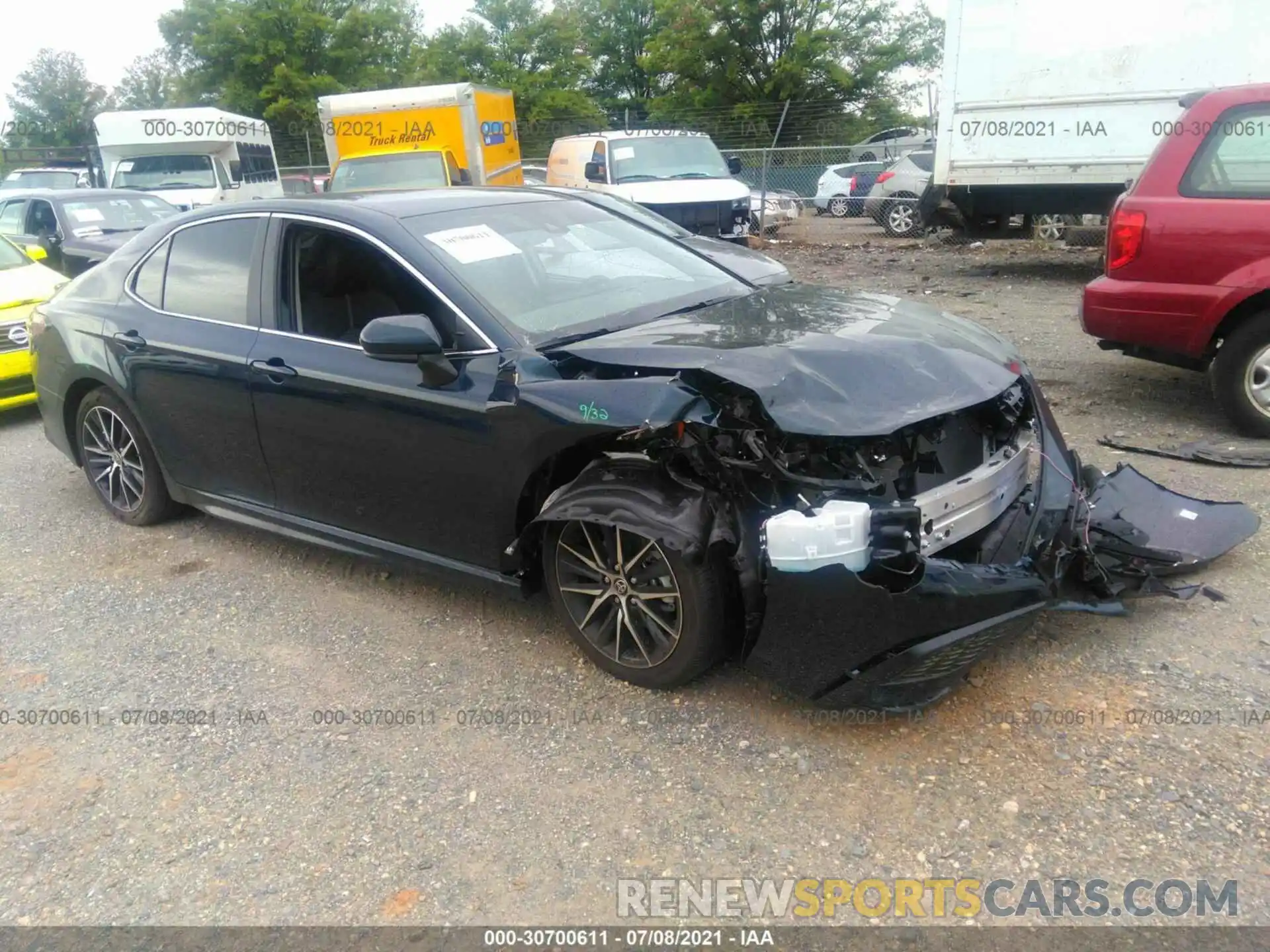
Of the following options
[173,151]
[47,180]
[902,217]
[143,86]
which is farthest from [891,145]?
[143,86]

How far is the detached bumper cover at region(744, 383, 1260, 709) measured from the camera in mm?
2707

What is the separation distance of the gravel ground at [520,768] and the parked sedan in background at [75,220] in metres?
7.74

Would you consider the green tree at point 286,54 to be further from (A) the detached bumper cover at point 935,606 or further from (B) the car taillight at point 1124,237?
(A) the detached bumper cover at point 935,606

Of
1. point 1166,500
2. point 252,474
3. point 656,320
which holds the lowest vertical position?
point 1166,500

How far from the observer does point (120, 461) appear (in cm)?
505

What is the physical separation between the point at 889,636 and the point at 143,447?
12.5 ft

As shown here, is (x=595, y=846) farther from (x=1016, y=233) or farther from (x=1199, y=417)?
(x=1016, y=233)

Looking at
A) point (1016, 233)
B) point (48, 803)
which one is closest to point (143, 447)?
point (48, 803)

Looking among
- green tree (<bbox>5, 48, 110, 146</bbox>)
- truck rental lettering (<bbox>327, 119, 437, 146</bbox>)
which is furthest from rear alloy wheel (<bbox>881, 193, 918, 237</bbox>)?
green tree (<bbox>5, 48, 110, 146</bbox>)

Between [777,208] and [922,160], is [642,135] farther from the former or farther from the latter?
[922,160]

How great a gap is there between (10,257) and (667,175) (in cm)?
815

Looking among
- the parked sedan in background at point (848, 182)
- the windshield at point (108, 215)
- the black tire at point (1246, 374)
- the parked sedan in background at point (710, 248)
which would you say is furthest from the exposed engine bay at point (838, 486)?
the parked sedan in background at point (848, 182)

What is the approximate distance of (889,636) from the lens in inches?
107

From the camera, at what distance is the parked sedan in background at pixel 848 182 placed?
18641 millimetres
